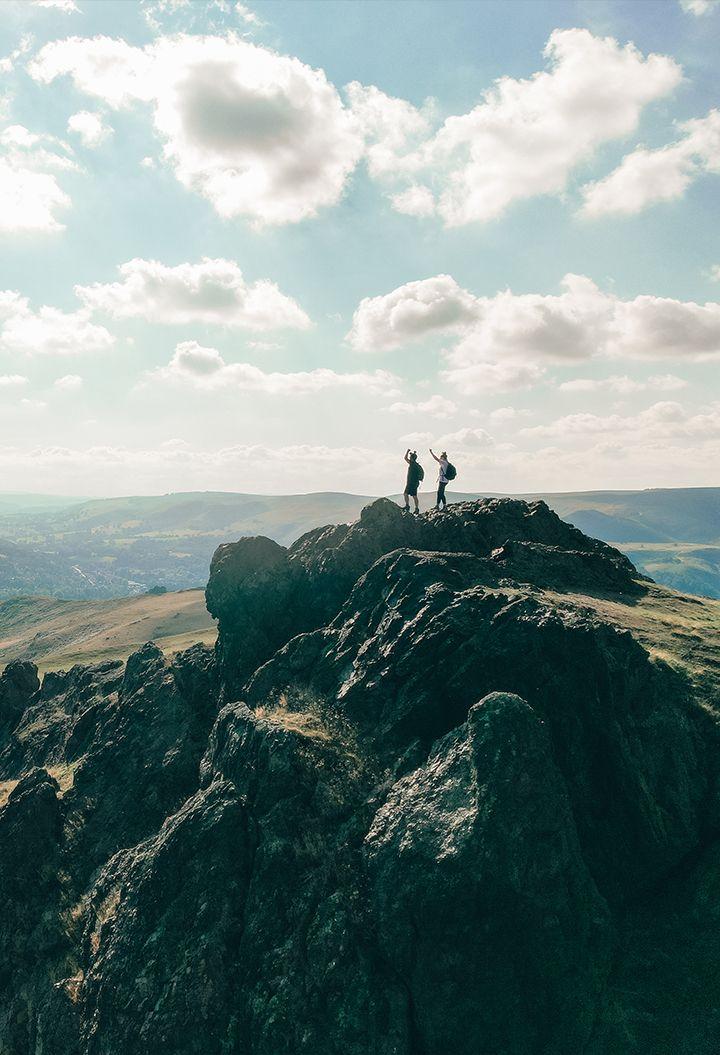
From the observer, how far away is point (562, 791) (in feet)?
72.7

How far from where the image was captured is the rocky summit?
19469 mm

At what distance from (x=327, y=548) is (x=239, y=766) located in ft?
59.1

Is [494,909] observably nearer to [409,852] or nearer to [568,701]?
[409,852]

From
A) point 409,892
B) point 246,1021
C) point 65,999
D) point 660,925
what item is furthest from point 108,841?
point 660,925

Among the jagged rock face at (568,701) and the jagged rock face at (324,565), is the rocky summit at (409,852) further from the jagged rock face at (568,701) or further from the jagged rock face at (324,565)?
the jagged rock face at (324,565)

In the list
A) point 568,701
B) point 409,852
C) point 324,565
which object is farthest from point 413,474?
point 409,852

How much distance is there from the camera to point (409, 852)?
2078cm

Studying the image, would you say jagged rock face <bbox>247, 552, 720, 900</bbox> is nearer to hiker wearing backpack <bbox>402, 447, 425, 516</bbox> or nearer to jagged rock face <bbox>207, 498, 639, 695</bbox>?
jagged rock face <bbox>207, 498, 639, 695</bbox>

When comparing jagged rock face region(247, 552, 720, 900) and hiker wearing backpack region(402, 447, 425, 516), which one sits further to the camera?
hiker wearing backpack region(402, 447, 425, 516)

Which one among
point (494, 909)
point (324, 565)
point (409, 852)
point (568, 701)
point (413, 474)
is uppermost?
point (413, 474)

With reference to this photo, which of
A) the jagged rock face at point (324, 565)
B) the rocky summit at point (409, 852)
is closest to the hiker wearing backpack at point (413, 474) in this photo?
the jagged rock face at point (324, 565)

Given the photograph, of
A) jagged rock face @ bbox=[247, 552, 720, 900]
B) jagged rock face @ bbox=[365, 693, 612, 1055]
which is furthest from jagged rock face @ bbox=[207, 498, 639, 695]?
jagged rock face @ bbox=[365, 693, 612, 1055]

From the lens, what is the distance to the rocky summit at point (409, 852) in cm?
1947

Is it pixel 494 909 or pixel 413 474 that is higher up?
pixel 413 474
